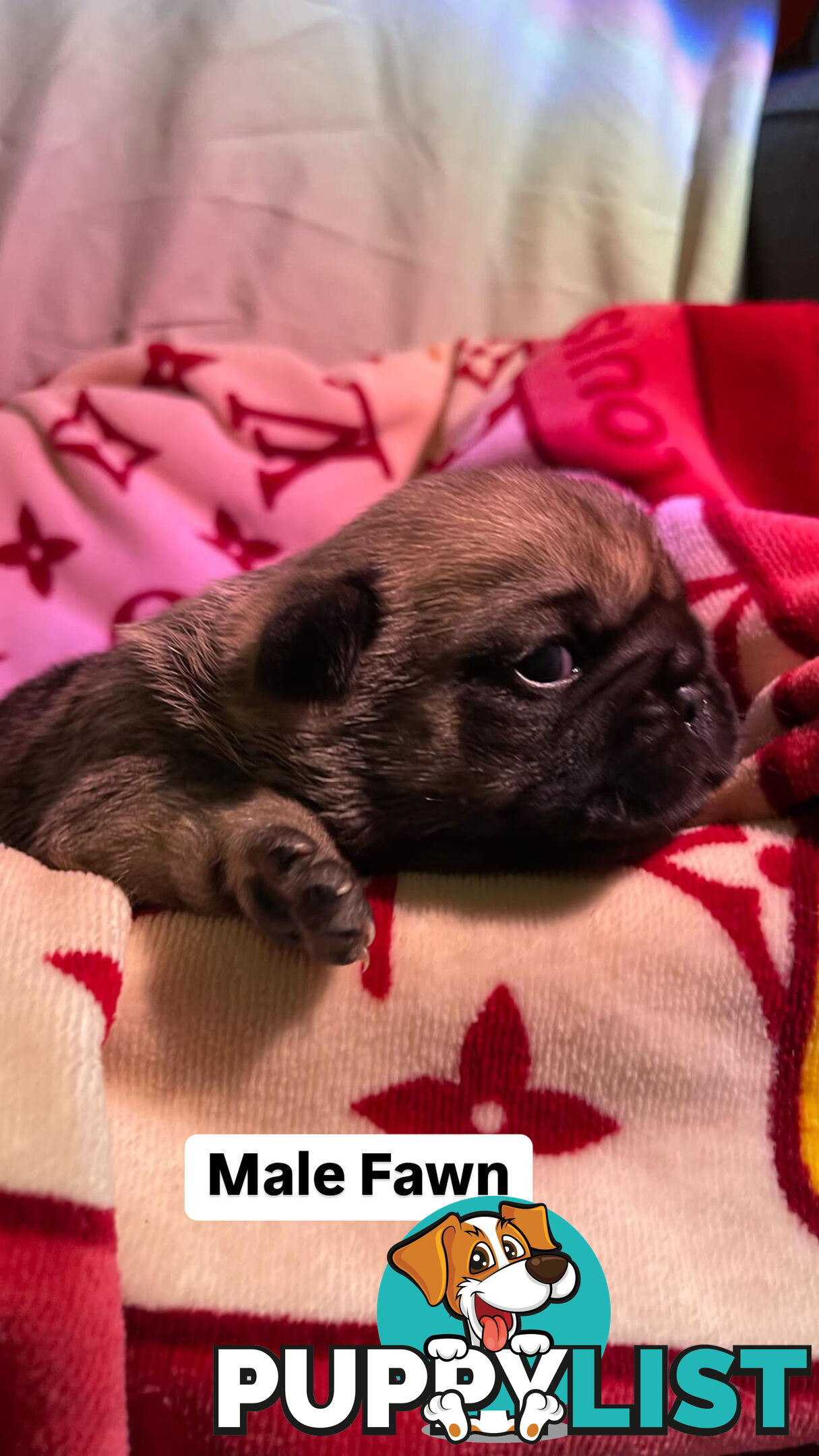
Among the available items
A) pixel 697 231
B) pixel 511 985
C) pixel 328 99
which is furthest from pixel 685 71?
pixel 511 985

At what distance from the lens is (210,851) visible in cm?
143

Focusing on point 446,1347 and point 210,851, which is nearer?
point 446,1347

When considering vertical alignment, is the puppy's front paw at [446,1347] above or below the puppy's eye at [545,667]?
below

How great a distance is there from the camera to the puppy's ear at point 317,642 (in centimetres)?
143

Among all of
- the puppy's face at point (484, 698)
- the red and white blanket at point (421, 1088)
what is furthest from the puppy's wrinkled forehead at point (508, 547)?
the red and white blanket at point (421, 1088)

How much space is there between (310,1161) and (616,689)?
0.78 m

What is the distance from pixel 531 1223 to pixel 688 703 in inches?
30.4

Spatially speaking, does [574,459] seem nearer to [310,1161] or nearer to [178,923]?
[178,923]

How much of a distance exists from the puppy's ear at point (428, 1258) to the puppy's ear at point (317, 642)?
73 cm

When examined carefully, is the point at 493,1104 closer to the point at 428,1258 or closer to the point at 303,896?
the point at 428,1258

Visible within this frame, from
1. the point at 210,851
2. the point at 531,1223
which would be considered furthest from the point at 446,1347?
the point at 210,851

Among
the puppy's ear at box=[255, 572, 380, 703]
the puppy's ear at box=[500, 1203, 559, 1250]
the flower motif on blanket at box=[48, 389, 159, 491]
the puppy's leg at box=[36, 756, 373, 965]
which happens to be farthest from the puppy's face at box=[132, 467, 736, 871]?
the flower motif on blanket at box=[48, 389, 159, 491]

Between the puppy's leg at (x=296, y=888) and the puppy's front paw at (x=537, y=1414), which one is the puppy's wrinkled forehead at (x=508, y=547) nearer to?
the puppy's leg at (x=296, y=888)

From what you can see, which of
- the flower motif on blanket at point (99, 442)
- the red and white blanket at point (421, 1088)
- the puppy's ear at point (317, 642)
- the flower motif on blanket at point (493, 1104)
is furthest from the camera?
the flower motif on blanket at point (99, 442)
